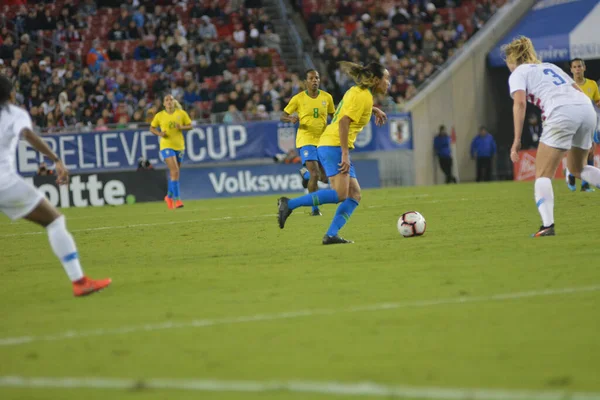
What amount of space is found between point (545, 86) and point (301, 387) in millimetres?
7642

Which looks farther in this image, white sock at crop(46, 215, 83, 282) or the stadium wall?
the stadium wall

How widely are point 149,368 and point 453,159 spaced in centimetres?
3046

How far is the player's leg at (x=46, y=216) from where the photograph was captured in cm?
873

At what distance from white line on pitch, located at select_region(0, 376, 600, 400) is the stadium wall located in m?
29.3

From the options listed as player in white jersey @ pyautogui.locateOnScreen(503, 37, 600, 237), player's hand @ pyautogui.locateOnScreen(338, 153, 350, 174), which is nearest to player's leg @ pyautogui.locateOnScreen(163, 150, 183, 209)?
player's hand @ pyautogui.locateOnScreen(338, 153, 350, 174)

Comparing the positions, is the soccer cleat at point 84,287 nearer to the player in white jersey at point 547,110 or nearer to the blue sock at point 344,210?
the blue sock at point 344,210

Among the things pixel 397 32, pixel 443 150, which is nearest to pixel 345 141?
pixel 443 150

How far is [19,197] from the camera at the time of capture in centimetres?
871

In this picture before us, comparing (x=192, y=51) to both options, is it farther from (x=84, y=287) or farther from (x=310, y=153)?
(x=84, y=287)

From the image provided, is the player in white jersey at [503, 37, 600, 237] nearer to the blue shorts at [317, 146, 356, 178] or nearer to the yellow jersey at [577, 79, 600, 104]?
the blue shorts at [317, 146, 356, 178]

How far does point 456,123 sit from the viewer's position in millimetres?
36250

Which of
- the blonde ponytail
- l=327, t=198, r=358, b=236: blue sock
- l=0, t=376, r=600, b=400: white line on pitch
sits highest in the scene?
the blonde ponytail

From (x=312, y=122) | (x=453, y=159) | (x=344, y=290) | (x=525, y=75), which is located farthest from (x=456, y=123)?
(x=344, y=290)

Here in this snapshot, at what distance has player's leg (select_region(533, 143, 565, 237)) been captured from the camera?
1173cm
